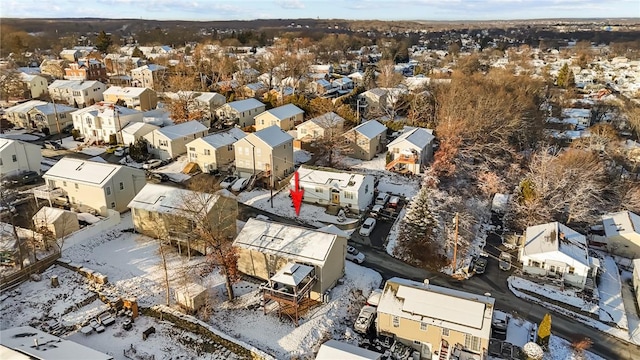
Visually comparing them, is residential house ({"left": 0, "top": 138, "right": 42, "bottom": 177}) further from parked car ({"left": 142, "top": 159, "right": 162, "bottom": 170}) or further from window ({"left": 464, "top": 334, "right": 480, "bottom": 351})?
window ({"left": 464, "top": 334, "right": 480, "bottom": 351})

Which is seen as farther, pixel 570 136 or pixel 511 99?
pixel 570 136

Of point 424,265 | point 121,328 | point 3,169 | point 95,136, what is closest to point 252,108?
point 95,136

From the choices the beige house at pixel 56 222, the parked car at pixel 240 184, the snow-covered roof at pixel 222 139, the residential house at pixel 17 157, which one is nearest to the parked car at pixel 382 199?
the parked car at pixel 240 184

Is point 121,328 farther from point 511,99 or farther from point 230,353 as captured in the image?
point 511,99

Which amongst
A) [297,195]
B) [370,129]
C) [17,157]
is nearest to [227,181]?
[297,195]

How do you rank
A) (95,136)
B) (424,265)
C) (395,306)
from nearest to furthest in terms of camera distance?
(395,306)
(424,265)
(95,136)

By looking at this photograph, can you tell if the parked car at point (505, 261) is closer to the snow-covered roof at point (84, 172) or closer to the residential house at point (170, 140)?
the snow-covered roof at point (84, 172)

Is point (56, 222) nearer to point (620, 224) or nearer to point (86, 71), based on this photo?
point (620, 224)

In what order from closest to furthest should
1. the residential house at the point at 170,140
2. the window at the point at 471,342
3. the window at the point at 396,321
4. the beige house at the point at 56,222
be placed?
the window at the point at 471,342
the window at the point at 396,321
the beige house at the point at 56,222
the residential house at the point at 170,140
